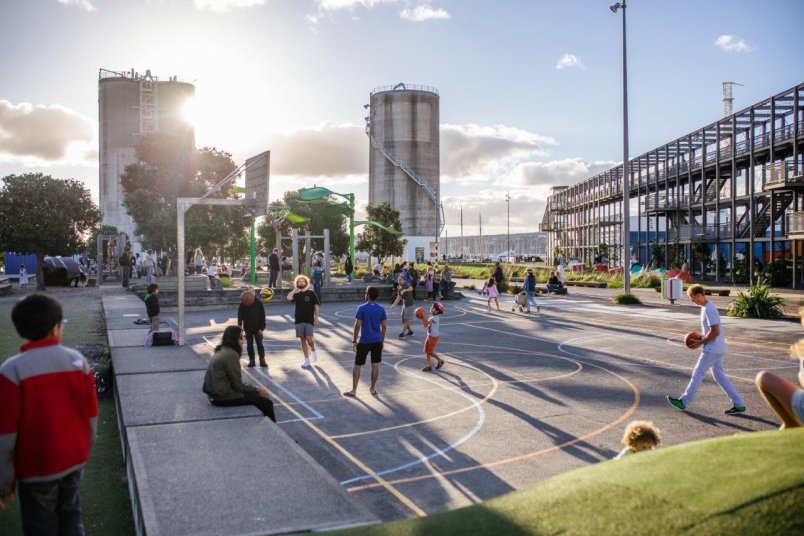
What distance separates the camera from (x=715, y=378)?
32.7 ft

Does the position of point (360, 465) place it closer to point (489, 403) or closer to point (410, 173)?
point (489, 403)

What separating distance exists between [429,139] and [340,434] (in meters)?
99.0

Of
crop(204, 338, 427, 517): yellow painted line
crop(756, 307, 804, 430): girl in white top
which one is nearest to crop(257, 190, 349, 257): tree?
crop(204, 338, 427, 517): yellow painted line

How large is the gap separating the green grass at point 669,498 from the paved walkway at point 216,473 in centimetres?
175

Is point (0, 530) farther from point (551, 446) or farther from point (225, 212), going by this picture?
point (225, 212)

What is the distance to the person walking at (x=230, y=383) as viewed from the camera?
332 inches

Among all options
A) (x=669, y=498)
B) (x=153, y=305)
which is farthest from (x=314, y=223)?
(x=669, y=498)

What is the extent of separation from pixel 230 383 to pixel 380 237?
55.6 meters

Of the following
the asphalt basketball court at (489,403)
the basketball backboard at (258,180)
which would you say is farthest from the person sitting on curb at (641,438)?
the basketball backboard at (258,180)

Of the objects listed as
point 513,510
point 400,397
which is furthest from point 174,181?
point 513,510

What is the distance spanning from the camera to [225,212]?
48875 mm

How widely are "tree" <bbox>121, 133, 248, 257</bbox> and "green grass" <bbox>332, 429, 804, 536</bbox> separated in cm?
4442

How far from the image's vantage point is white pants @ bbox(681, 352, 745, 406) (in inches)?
386

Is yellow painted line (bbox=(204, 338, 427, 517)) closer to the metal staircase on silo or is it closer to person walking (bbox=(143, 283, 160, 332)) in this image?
person walking (bbox=(143, 283, 160, 332))
